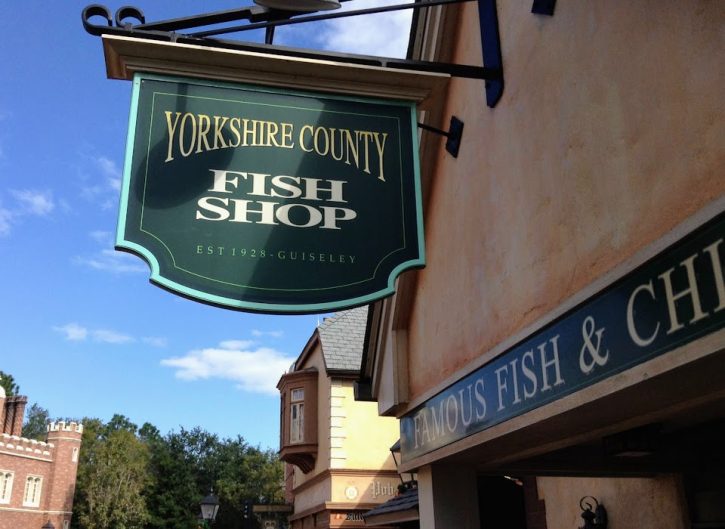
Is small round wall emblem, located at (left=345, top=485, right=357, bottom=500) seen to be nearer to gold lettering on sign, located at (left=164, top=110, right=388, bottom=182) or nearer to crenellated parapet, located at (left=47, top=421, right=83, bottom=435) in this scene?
gold lettering on sign, located at (left=164, top=110, right=388, bottom=182)

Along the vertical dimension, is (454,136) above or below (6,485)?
below

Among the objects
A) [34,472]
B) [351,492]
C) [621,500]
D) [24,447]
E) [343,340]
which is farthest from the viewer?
[34,472]

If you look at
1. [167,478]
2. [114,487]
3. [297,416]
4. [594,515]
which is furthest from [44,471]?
[594,515]

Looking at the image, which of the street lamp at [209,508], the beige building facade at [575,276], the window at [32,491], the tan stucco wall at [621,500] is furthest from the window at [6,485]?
the tan stucco wall at [621,500]

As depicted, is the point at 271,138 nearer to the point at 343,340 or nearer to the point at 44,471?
the point at 343,340

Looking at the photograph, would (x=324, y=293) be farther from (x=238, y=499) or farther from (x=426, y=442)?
(x=238, y=499)

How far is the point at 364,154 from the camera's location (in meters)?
4.15

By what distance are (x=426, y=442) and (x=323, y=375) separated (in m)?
17.2

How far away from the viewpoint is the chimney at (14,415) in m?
48.4

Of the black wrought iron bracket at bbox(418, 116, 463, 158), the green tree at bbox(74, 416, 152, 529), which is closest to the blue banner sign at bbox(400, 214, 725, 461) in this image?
the black wrought iron bracket at bbox(418, 116, 463, 158)

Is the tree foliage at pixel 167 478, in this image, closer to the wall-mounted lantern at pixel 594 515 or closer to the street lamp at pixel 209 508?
the street lamp at pixel 209 508

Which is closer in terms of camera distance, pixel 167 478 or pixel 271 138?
pixel 271 138

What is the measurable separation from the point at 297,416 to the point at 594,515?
17950mm

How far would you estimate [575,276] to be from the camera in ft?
11.8
